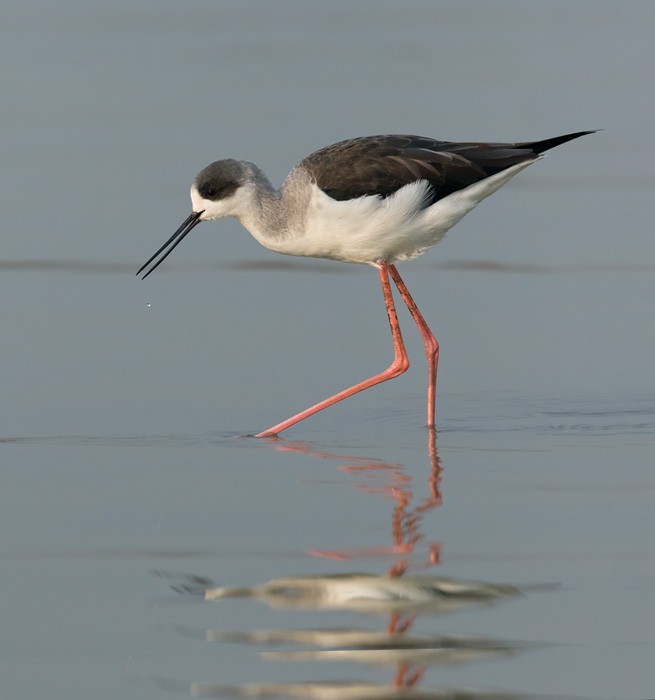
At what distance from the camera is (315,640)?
456cm

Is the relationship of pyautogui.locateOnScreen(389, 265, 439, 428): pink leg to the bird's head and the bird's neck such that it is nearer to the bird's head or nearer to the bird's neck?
the bird's neck

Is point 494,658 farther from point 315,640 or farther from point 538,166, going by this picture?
point 538,166

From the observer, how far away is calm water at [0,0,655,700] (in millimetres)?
4547

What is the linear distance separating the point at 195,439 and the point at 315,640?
252 cm

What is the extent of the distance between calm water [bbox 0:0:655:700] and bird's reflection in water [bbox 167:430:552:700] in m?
0.01

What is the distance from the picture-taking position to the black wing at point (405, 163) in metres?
7.70

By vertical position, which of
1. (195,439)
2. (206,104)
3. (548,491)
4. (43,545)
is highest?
(206,104)

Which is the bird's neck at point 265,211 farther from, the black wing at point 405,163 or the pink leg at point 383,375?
the pink leg at point 383,375

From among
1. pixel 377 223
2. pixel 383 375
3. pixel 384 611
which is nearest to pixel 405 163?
pixel 377 223

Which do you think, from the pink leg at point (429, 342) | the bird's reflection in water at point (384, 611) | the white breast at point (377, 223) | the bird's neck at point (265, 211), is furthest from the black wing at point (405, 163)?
the bird's reflection in water at point (384, 611)

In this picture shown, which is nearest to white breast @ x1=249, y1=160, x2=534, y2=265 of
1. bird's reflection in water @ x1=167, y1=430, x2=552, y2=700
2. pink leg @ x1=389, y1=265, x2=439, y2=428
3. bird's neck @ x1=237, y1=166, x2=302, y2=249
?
bird's neck @ x1=237, y1=166, x2=302, y2=249

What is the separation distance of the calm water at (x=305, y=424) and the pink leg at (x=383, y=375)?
9 centimetres

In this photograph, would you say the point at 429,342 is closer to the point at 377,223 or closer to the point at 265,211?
the point at 377,223

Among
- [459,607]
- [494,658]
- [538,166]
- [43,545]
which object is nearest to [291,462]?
[43,545]
